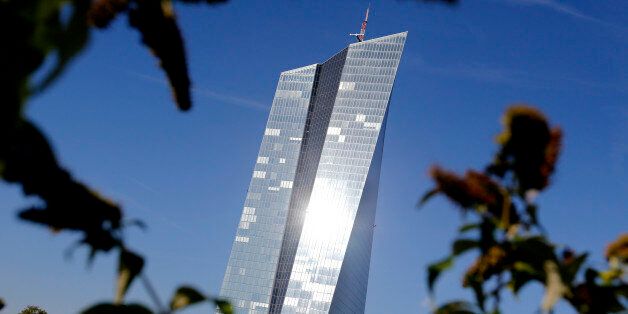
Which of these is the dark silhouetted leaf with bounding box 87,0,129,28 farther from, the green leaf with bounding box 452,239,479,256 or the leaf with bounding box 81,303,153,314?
the green leaf with bounding box 452,239,479,256

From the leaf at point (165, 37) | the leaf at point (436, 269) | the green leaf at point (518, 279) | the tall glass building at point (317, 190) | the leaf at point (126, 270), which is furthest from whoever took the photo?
the tall glass building at point (317, 190)

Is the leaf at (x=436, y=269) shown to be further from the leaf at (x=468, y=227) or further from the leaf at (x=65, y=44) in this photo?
the leaf at (x=65, y=44)

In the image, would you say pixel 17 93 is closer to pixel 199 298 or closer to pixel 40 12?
pixel 40 12

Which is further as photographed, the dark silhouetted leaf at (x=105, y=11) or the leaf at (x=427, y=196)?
the leaf at (x=427, y=196)

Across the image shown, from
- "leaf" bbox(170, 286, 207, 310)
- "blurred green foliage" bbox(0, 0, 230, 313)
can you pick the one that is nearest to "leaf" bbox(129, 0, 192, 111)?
"blurred green foliage" bbox(0, 0, 230, 313)

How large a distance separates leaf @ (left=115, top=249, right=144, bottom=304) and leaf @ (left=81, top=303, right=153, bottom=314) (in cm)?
2

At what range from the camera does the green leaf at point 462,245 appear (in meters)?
2.65

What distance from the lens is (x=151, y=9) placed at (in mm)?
2014

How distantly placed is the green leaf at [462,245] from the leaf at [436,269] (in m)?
0.04

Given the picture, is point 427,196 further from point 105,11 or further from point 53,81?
point 53,81

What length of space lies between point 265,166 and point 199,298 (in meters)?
138

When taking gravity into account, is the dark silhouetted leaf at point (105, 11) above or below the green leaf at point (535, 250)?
above

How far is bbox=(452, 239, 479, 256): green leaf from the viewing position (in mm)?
2652

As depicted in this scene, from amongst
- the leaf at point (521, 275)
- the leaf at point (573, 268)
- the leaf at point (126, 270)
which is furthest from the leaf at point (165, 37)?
the leaf at point (573, 268)
